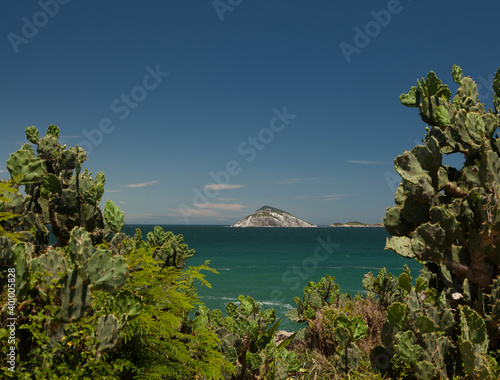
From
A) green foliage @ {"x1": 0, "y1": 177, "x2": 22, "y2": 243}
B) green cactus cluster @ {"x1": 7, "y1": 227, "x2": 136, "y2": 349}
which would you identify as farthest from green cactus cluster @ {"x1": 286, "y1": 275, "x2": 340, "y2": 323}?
green foliage @ {"x1": 0, "y1": 177, "x2": 22, "y2": 243}

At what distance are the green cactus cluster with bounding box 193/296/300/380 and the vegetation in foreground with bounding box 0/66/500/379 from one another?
2 centimetres

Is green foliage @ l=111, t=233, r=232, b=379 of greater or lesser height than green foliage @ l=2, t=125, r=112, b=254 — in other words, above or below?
below

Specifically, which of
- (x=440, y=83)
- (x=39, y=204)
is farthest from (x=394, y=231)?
(x=39, y=204)

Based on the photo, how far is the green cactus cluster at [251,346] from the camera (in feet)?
18.4

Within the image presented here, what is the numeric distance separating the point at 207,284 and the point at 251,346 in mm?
2328

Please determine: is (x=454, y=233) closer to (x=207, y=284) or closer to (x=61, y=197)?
(x=207, y=284)

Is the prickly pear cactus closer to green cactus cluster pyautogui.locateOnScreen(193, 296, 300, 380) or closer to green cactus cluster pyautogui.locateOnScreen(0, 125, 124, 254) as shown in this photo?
green cactus cluster pyautogui.locateOnScreen(193, 296, 300, 380)

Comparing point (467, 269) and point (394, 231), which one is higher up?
point (394, 231)

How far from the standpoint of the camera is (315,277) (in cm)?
3159

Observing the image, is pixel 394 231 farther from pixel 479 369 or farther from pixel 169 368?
pixel 169 368

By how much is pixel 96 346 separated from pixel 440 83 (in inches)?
231

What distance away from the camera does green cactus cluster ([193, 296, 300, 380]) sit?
5.61 meters

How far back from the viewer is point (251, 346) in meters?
6.01

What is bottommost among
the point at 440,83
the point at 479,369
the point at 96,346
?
the point at 479,369
